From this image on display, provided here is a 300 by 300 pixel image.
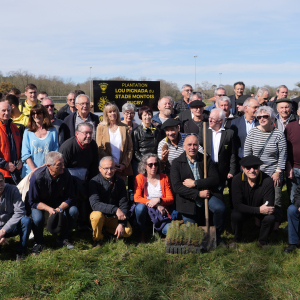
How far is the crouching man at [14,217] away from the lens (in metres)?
4.57

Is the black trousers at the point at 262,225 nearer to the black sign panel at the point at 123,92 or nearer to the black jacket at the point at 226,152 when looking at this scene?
the black jacket at the point at 226,152

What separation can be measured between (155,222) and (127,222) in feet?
1.45

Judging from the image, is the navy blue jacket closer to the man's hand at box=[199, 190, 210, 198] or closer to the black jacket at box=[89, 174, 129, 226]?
the black jacket at box=[89, 174, 129, 226]

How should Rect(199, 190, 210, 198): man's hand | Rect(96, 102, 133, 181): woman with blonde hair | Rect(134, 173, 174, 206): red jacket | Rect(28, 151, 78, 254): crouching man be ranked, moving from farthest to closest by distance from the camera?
1. Rect(96, 102, 133, 181): woman with blonde hair
2. Rect(134, 173, 174, 206): red jacket
3. Rect(199, 190, 210, 198): man's hand
4. Rect(28, 151, 78, 254): crouching man

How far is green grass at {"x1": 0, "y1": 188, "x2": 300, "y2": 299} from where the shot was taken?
3.69 metres

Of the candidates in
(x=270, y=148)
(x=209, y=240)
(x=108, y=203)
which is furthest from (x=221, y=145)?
(x=108, y=203)

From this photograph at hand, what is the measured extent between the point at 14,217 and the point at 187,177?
2624mm

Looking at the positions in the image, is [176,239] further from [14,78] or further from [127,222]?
[14,78]

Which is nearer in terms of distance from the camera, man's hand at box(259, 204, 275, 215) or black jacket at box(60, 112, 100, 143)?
man's hand at box(259, 204, 275, 215)

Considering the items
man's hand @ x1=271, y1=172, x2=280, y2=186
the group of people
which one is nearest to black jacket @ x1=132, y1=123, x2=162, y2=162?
the group of people

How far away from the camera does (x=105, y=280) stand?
396 centimetres

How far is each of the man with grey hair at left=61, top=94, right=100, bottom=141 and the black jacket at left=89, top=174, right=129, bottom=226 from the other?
121 centimetres

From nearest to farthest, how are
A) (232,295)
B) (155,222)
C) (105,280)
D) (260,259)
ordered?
(232,295) < (105,280) < (260,259) < (155,222)

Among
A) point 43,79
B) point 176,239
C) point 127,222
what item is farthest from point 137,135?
point 43,79
